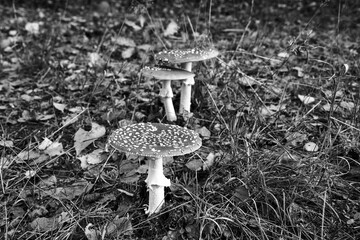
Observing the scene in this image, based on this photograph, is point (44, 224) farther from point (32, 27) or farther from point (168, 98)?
point (32, 27)

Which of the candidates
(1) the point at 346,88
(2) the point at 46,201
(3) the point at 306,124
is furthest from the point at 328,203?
(2) the point at 46,201

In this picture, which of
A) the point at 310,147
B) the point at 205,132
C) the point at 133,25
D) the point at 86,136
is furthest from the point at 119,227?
the point at 133,25

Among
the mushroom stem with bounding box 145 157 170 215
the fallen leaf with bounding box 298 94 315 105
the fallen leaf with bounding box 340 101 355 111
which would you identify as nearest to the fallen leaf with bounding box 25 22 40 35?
the fallen leaf with bounding box 298 94 315 105

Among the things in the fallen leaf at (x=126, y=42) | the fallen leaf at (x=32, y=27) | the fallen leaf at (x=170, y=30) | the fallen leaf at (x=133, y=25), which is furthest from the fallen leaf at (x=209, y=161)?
the fallen leaf at (x=32, y=27)

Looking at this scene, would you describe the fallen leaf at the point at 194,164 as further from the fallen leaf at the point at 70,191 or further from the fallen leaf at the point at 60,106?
the fallen leaf at the point at 60,106

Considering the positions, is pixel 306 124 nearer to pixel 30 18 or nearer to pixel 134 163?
pixel 134 163

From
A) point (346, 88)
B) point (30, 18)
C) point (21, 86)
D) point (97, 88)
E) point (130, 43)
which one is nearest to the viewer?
point (346, 88)

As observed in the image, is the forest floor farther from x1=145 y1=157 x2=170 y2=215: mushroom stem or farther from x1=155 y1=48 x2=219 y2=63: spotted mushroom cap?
x1=155 y1=48 x2=219 y2=63: spotted mushroom cap
